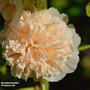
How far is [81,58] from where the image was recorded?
3.70 feet

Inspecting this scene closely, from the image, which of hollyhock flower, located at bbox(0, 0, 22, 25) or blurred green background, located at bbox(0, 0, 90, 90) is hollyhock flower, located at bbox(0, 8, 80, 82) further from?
blurred green background, located at bbox(0, 0, 90, 90)

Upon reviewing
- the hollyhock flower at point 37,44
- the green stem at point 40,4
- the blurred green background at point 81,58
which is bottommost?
the blurred green background at point 81,58

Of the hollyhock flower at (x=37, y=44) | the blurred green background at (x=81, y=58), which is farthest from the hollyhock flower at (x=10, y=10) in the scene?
the blurred green background at (x=81, y=58)

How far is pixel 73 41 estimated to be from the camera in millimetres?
515

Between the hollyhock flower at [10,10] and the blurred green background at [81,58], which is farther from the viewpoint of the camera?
the blurred green background at [81,58]

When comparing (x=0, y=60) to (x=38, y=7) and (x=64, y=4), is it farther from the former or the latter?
(x=64, y=4)

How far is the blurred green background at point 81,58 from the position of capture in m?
0.87

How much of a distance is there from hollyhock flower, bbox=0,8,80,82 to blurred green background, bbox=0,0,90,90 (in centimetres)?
26

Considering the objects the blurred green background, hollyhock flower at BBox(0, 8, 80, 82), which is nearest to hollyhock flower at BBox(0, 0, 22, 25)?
hollyhock flower at BBox(0, 8, 80, 82)

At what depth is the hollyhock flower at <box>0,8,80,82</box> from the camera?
42 centimetres

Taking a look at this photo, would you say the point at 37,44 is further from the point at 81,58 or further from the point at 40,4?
the point at 81,58

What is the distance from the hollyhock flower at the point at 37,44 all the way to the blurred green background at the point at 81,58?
261 mm

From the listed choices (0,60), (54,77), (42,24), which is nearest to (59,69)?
(54,77)

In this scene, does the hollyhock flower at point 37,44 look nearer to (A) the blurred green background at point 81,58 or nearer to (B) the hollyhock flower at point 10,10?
(B) the hollyhock flower at point 10,10
